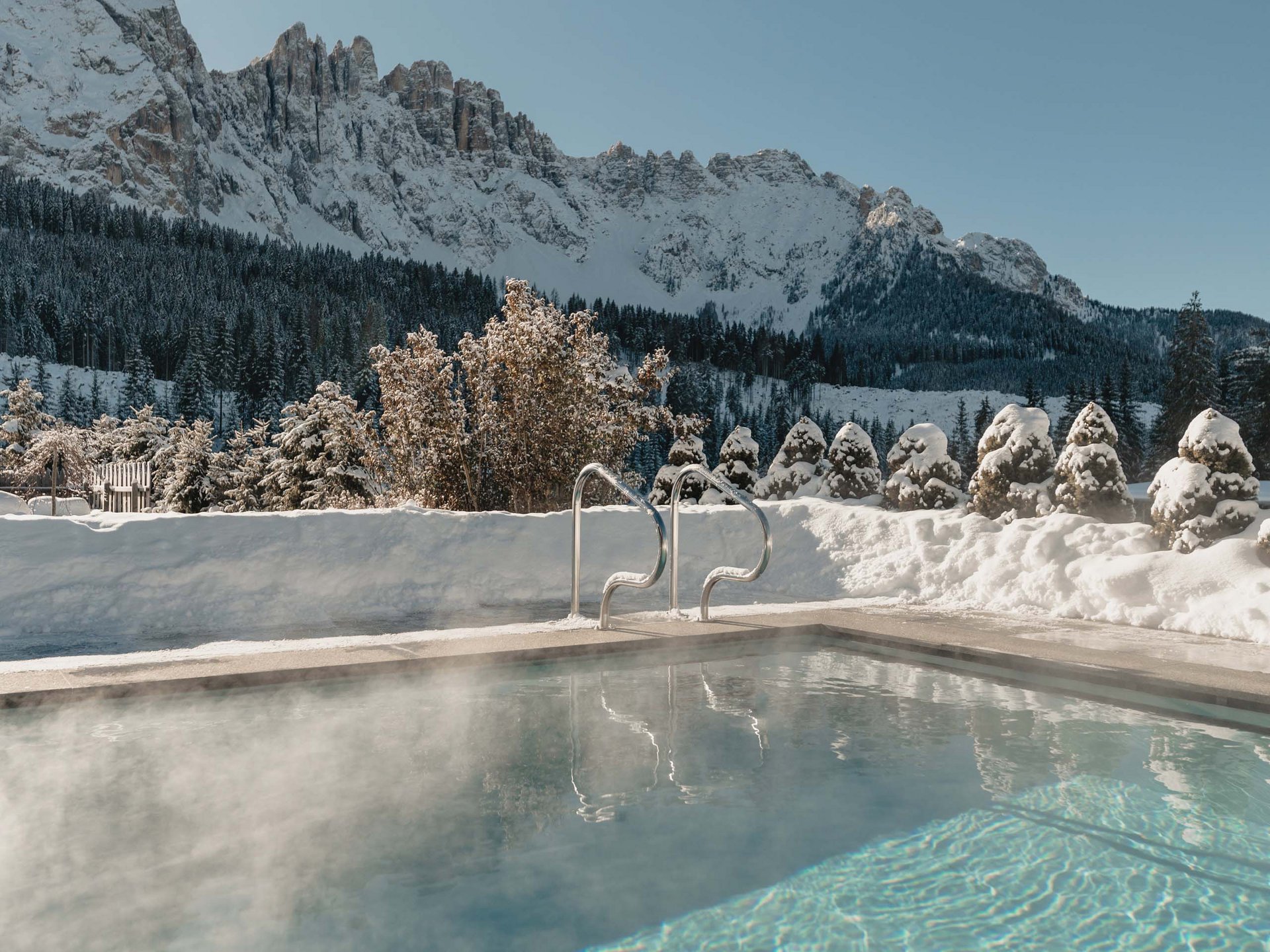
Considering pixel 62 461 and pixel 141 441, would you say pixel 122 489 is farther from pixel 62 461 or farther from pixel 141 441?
pixel 141 441

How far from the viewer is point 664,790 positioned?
3865mm

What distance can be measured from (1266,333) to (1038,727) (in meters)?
39.6

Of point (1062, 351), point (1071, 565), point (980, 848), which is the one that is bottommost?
point (980, 848)

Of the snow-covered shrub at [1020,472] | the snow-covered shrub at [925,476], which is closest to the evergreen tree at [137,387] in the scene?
the snow-covered shrub at [925,476]

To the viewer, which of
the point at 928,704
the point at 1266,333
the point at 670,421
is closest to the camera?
the point at 928,704

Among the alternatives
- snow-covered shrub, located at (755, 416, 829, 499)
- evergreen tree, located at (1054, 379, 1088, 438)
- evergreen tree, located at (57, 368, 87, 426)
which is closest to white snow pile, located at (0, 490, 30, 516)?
snow-covered shrub, located at (755, 416, 829, 499)

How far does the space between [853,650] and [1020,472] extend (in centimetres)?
475

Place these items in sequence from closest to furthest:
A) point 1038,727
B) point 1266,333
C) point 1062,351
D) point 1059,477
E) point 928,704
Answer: point 1038,727 → point 928,704 → point 1059,477 → point 1266,333 → point 1062,351

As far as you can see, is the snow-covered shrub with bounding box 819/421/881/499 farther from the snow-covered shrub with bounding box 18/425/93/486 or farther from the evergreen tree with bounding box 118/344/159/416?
the evergreen tree with bounding box 118/344/159/416

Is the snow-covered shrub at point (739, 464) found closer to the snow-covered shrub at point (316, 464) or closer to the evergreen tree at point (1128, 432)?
the snow-covered shrub at point (316, 464)

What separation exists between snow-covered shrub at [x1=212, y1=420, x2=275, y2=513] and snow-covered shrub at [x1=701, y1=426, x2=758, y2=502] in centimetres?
2003

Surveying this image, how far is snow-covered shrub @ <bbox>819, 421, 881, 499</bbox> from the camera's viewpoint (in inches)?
554

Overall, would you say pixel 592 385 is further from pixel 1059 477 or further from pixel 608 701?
pixel 608 701

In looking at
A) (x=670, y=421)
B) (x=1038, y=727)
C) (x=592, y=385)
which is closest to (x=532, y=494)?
(x=592, y=385)
